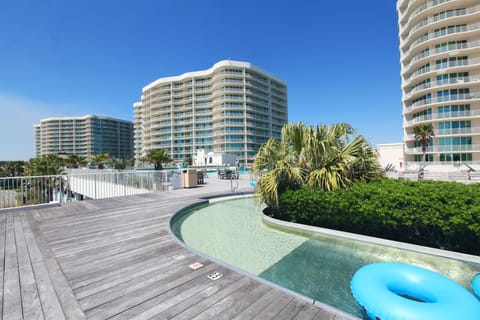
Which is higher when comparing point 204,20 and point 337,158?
point 204,20

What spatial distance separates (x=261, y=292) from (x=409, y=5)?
51195 mm

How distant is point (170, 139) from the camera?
63375mm

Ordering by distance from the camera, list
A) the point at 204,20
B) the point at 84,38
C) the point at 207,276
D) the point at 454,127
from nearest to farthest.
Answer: the point at 207,276 → the point at 84,38 → the point at 204,20 → the point at 454,127

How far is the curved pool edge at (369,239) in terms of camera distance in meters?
3.71

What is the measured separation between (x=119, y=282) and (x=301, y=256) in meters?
3.14

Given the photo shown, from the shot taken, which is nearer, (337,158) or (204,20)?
(337,158)

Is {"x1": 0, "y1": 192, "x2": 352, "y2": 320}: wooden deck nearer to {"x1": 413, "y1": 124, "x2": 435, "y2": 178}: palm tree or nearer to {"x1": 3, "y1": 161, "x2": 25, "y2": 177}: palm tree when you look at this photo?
{"x1": 413, "y1": 124, "x2": 435, "y2": 178}: palm tree

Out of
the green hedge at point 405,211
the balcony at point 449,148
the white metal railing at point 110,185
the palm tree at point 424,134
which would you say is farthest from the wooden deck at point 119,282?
the balcony at point 449,148

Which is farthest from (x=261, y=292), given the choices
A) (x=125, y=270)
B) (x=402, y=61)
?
(x=402, y=61)

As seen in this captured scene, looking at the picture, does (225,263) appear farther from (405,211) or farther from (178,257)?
(405,211)

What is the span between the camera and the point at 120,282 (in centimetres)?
261

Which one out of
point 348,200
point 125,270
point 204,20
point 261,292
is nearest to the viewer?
point 261,292

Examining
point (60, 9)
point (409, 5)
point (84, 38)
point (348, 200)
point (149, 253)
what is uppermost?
point (409, 5)

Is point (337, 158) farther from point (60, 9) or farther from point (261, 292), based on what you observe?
point (60, 9)
